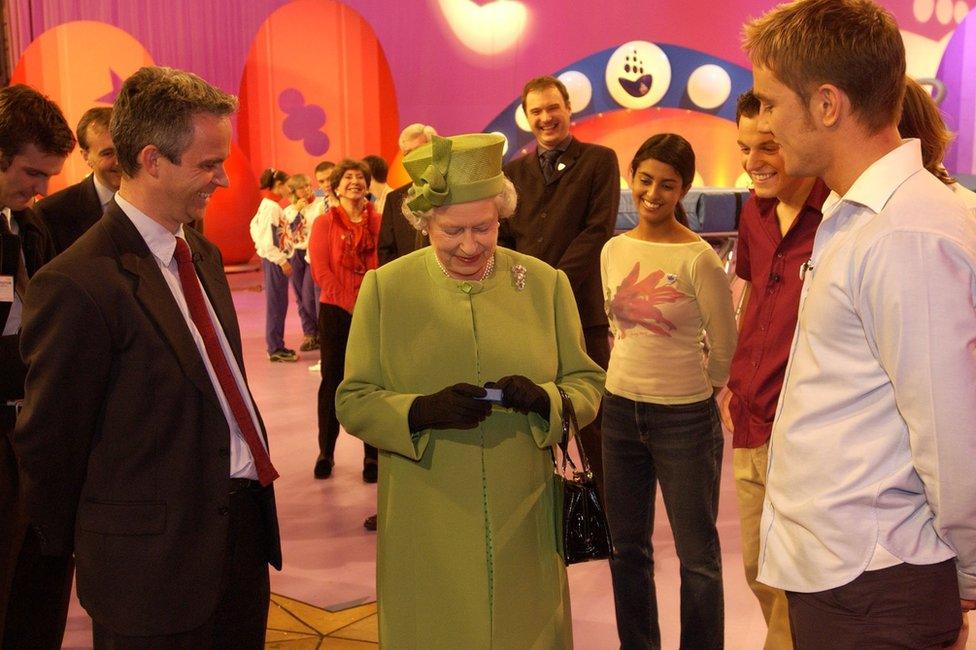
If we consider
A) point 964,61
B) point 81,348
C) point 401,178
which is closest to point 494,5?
point 401,178

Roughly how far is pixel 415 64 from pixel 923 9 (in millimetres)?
6767

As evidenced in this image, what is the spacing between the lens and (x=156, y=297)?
1888 millimetres

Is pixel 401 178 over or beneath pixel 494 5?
beneath

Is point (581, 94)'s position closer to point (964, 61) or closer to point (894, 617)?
point (964, 61)

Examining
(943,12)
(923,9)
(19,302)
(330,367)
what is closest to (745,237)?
(19,302)

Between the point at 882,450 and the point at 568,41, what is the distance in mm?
12290

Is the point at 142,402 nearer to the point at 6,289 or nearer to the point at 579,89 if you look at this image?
the point at 6,289

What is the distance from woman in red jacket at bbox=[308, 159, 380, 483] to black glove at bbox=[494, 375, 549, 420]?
2.93m

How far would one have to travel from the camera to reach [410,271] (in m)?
2.26

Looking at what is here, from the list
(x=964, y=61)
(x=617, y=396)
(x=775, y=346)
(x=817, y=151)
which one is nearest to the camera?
(x=817, y=151)

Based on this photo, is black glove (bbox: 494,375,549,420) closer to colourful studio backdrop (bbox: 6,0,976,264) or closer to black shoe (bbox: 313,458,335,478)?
black shoe (bbox: 313,458,335,478)

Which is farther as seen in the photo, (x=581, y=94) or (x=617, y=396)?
(x=581, y=94)

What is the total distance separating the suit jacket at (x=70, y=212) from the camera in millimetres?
2963

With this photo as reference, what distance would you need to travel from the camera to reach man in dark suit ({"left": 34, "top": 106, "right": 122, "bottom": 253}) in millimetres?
2977
